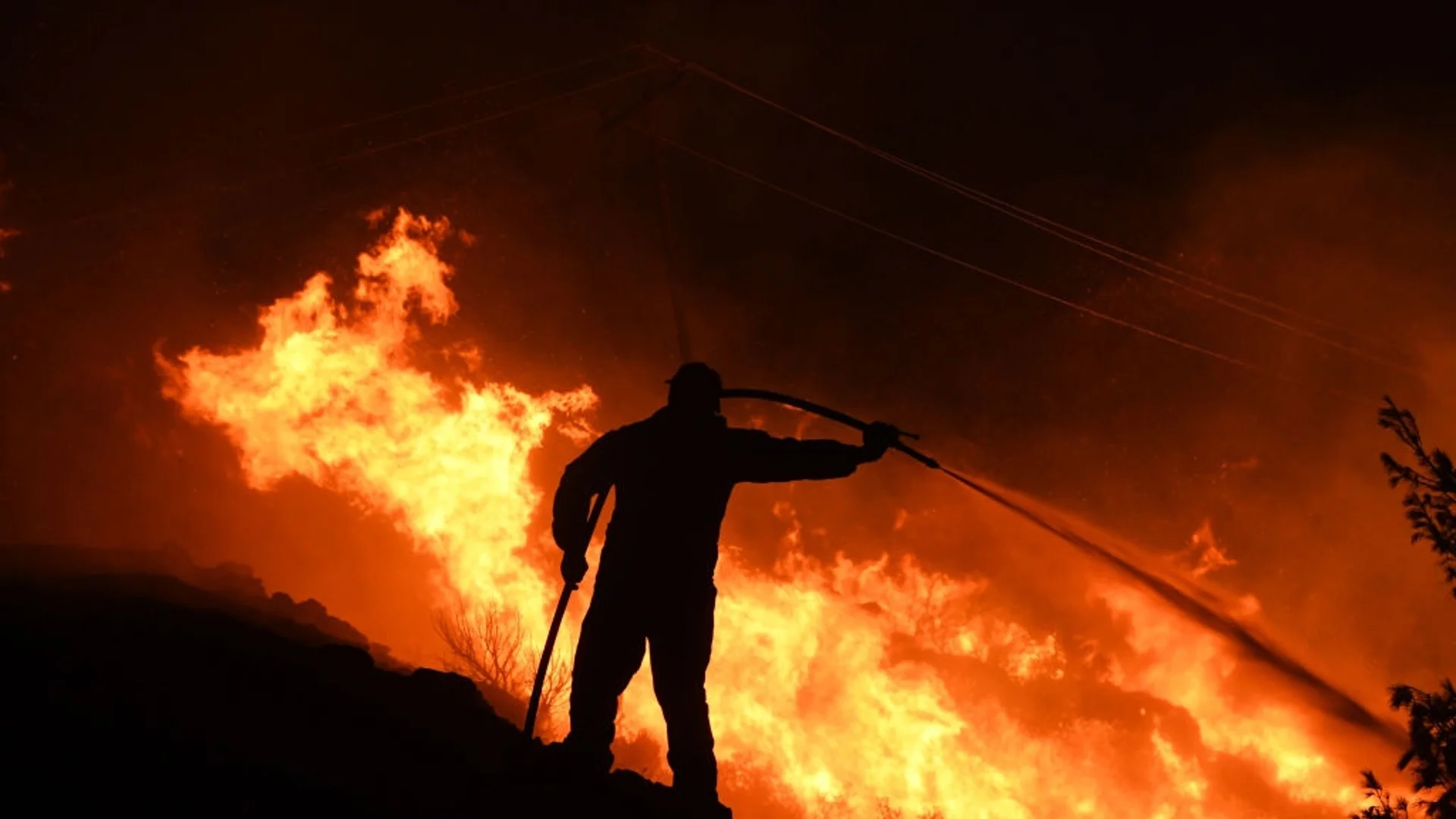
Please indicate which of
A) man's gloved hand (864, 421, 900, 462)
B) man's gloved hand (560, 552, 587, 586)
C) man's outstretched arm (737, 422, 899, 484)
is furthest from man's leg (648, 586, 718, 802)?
man's gloved hand (864, 421, 900, 462)

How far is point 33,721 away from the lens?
4543mm

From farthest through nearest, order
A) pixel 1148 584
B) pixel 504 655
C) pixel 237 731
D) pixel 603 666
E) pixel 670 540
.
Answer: pixel 504 655 < pixel 1148 584 < pixel 670 540 < pixel 603 666 < pixel 237 731

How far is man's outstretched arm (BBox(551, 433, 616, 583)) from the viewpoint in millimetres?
6410

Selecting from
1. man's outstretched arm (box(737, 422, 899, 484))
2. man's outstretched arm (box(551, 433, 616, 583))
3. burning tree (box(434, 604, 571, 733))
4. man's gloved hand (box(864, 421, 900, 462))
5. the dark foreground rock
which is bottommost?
the dark foreground rock

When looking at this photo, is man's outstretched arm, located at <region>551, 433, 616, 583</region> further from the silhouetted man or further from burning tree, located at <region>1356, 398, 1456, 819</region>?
burning tree, located at <region>1356, 398, 1456, 819</region>

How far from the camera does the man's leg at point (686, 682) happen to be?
6.07m

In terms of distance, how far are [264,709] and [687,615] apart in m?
2.66

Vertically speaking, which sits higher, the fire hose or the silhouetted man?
the fire hose

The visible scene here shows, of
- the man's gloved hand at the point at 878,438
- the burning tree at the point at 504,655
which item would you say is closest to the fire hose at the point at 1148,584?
the man's gloved hand at the point at 878,438

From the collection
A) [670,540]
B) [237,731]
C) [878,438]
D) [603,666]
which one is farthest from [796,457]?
[237,731]

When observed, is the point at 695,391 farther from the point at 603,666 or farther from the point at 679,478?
the point at 603,666

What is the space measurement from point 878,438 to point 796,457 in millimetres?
601

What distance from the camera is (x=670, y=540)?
627cm

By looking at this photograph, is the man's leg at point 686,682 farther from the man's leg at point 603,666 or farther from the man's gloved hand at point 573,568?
the man's gloved hand at point 573,568
